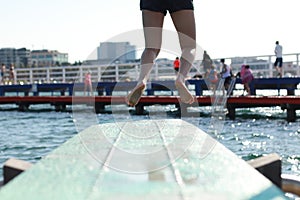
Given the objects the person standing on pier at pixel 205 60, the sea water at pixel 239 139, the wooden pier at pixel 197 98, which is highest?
the person standing on pier at pixel 205 60

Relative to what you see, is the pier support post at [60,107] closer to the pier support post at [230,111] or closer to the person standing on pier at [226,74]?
the person standing on pier at [226,74]

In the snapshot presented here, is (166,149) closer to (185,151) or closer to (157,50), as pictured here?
(185,151)

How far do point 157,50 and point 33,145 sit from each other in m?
5.57

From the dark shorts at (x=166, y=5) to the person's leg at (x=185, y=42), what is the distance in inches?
1.2

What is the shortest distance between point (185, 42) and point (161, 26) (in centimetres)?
19

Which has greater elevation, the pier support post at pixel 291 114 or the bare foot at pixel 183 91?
the bare foot at pixel 183 91

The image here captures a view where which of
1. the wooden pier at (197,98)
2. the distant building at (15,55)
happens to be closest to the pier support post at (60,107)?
the wooden pier at (197,98)

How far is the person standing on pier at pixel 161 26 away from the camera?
11.3ft

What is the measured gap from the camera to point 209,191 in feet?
6.04

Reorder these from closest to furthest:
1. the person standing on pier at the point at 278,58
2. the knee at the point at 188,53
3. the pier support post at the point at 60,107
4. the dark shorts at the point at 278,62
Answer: the knee at the point at 188,53 → the person standing on pier at the point at 278,58 → the dark shorts at the point at 278,62 → the pier support post at the point at 60,107

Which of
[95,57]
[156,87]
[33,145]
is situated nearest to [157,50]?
[95,57]

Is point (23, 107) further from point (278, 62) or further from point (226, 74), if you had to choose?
point (278, 62)

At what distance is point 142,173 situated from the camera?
6.91 feet

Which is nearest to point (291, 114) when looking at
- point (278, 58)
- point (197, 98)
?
point (197, 98)
